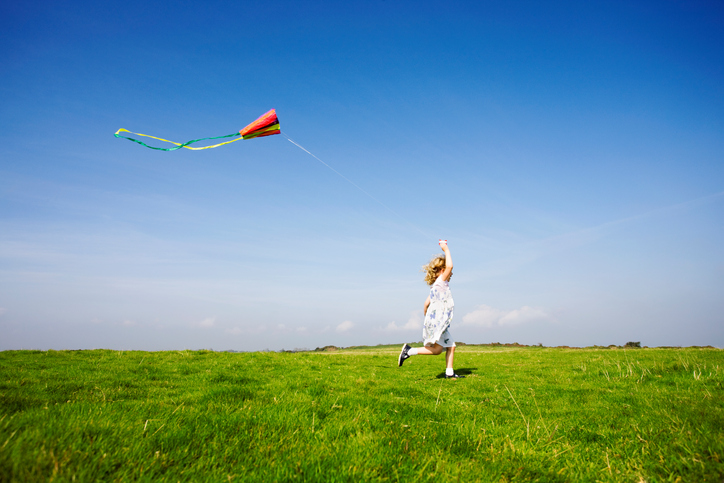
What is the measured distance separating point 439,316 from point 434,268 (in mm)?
1521

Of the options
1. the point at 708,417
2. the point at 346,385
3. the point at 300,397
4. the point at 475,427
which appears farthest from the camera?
the point at 346,385

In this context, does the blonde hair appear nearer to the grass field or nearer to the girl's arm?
the girl's arm

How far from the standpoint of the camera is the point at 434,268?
10.9 meters

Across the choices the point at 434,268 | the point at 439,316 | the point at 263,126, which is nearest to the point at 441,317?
the point at 439,316

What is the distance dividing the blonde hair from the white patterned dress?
36 cm

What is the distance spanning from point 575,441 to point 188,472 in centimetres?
418

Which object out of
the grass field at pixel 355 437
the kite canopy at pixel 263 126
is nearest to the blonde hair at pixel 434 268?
the grass field at pixel 355 437

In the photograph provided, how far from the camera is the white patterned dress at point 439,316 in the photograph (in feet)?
33.2

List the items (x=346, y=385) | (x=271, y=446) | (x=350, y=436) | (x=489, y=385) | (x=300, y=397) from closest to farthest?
(x=271, y=446) < (x=350, y=436) < (x=300, y=397) < (x=346, y=385) < (x=489, y=385)

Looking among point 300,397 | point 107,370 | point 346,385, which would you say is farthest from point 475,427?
point 107,370

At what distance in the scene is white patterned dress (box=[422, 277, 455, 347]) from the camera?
10.1 m

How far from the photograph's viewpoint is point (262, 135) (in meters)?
8.44

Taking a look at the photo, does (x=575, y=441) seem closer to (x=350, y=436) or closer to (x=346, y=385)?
(x=350, y=436)

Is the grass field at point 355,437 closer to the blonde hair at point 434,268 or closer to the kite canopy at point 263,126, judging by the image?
the blonde hair at point 434,268
